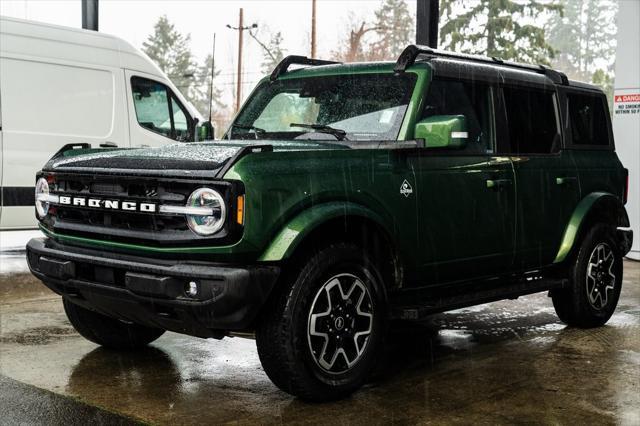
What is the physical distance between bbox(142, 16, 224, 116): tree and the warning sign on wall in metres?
46.9

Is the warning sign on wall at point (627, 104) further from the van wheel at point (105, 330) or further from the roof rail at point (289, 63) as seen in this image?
the van wheel at point (105, 330)

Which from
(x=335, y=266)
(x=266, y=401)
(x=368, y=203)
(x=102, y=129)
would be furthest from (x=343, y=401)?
(x=102, y=129)

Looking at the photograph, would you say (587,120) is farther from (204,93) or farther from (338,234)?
(204,93)

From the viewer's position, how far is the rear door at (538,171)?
5902 millimetres

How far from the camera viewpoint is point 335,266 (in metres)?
4.58

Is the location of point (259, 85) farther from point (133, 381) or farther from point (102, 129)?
point (102, 129)

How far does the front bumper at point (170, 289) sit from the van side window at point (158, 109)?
6.71 meters

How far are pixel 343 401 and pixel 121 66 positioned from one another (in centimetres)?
750

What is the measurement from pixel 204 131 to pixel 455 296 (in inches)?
86.1

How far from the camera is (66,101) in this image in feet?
34.4

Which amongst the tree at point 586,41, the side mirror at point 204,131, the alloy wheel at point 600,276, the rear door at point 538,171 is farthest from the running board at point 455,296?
the tree at point 586,41

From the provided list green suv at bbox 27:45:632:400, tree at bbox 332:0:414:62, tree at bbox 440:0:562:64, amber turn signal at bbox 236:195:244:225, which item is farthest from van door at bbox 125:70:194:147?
tree at bbox 440:0:562:64

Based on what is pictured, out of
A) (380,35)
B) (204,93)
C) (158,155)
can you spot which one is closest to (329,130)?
(158,155)

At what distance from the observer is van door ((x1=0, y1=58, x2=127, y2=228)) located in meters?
9.96
